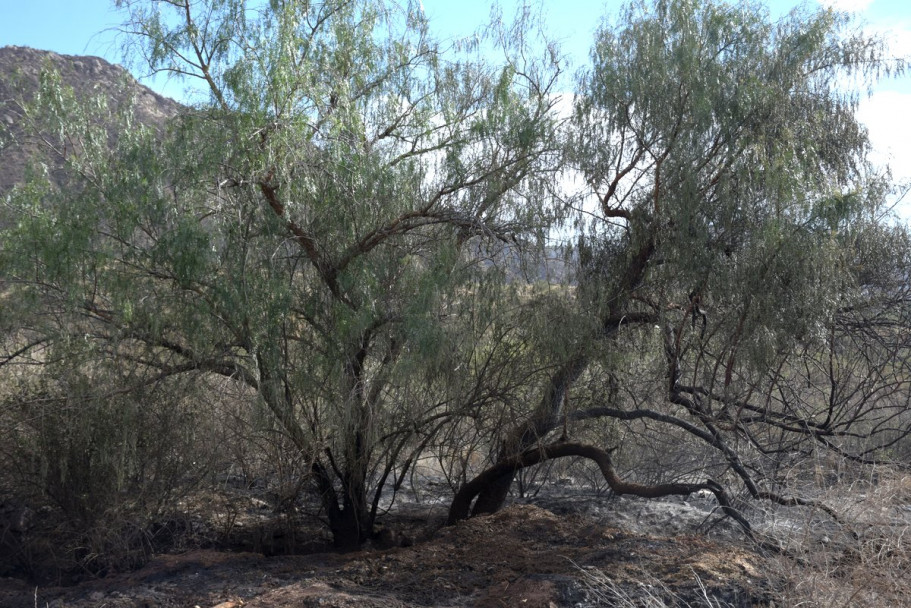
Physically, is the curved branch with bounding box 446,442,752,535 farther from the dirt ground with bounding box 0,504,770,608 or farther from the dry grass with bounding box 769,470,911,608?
the dry grass with bounding box 769,470,911,608

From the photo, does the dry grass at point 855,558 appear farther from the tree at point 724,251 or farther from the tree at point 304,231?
the tree at point 304,231

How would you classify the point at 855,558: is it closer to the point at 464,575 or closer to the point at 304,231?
the point at 464,575

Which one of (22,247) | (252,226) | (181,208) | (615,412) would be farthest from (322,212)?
(615,412)

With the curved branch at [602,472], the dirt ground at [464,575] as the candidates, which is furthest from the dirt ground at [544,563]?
the curved branch at [602,472]

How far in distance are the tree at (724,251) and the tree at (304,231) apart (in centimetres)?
83

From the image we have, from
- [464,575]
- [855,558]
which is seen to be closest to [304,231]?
[464,575]

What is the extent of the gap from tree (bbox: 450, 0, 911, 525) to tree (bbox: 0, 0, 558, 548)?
826mm

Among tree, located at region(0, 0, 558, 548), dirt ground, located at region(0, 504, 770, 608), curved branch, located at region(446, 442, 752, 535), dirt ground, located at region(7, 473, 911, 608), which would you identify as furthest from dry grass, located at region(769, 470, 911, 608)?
tree, located at region(0, 0, 558, 548)

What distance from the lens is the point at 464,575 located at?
7.19 meters

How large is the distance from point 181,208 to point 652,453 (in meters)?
5.55

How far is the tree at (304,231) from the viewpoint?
6.97 meters

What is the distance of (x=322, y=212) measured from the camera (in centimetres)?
761

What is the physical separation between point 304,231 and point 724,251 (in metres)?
3.65

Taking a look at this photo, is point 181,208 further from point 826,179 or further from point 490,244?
point 826,179
